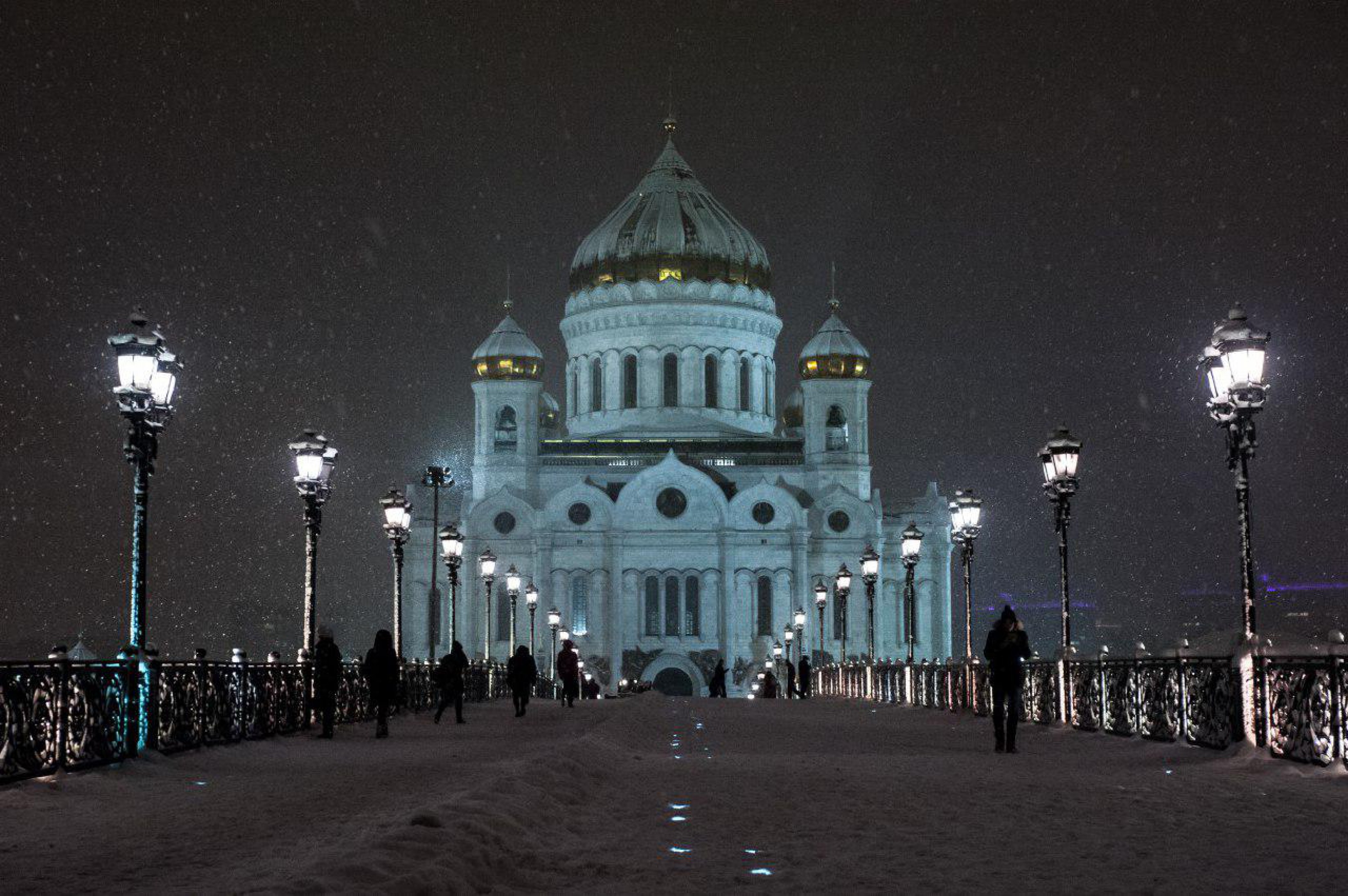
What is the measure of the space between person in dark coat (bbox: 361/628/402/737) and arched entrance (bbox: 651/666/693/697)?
174 ft

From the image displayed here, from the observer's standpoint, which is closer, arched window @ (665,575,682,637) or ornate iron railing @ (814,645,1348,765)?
ornate iron railing @ (814,645,1348,765)

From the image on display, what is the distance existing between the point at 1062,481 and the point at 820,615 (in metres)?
40.8

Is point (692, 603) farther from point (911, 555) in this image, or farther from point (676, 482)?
point (911, 555)

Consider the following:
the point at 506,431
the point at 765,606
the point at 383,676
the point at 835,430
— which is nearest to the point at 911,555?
the point at 383,676

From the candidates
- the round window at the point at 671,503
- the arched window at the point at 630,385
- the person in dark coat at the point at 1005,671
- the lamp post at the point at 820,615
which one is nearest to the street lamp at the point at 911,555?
the person in dark coat at the point at 1005,671

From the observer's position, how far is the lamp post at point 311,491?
76.7 ft

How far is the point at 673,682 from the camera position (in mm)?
76125

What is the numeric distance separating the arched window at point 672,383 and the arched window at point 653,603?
32.8ft

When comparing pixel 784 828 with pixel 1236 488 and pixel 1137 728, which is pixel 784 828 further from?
pixel 1137 728

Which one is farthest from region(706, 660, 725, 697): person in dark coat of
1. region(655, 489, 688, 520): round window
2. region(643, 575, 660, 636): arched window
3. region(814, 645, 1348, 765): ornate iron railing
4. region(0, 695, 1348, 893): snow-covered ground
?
region(0, 695, 1348, 893): snow-covered ground

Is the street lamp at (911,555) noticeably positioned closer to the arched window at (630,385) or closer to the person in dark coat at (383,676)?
the person in dark coat at (383,676)

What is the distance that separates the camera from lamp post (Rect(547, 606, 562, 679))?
221 feet

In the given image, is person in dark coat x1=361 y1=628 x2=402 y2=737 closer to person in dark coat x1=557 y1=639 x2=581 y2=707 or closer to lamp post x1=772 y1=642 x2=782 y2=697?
person in dark coat x1=557 y1=639 x2=581 y2=707

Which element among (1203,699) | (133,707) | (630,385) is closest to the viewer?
(133,707)
